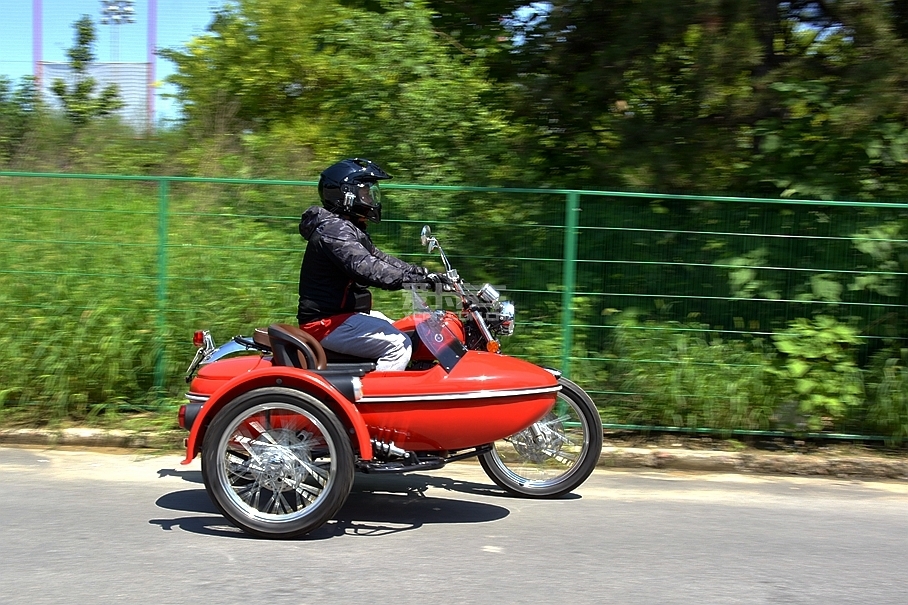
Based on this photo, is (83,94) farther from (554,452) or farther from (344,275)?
(554,452)

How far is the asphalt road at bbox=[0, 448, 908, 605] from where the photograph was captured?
14.1ft

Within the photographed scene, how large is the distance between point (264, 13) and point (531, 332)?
7.24 metres

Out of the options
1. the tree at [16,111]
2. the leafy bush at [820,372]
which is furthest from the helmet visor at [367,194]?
the tree at [16,111]

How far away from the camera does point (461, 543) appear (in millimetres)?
4977

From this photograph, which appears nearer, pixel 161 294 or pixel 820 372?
pixel 820 372

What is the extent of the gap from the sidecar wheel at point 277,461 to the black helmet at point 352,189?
115 centimetres

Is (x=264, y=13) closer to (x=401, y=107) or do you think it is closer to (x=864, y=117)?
(x=401, y=107)

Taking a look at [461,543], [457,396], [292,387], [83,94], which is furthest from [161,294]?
[83,94]

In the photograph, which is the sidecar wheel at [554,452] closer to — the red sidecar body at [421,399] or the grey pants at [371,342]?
the red sidecar body at [421,399]

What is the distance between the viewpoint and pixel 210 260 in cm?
733

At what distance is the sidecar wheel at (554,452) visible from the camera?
571 cm

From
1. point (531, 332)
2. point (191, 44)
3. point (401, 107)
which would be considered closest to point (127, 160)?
point (191, 44)

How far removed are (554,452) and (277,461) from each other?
1.79 m

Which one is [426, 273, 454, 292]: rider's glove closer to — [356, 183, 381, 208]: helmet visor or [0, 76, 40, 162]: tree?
[356, 183, 381, 208]: helmet visor
